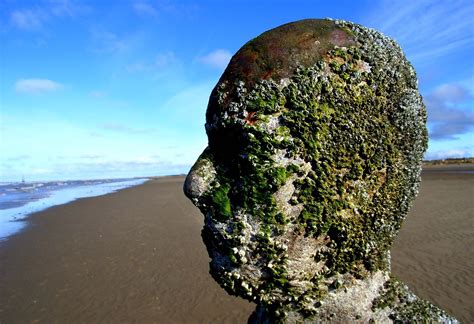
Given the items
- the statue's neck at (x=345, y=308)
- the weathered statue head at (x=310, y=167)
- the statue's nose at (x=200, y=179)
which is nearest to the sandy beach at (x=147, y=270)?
the statue's neck at (x=345, y=308)

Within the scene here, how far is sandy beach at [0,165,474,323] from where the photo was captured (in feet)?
26.7

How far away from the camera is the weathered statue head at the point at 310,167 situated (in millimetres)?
2371

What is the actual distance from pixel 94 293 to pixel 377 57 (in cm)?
893

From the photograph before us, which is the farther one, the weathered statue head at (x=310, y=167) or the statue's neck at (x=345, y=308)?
the statue's neck at (x=345, y=308)

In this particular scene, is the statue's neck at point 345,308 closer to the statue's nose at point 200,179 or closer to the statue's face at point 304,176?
the statue's face at point 304,176

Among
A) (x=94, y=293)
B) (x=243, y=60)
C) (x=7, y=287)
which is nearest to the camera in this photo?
(x=243, y=60)

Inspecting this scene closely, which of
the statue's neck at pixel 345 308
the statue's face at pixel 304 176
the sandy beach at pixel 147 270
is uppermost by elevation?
the statue's face at pixel 304 176

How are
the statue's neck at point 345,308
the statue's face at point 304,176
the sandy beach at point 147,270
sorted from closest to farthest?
the statue's face at point 304,176 < the statue's neck at point 345,308 < the sandy beach at point 147,270

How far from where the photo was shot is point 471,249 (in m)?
11.5

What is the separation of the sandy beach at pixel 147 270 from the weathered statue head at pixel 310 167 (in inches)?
226

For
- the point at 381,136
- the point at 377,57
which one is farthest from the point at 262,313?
the point at 377,57

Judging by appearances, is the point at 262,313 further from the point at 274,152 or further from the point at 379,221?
the point at 274,152

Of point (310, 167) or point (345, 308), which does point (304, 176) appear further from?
point (345, 308)

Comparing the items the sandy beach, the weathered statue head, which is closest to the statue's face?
the weathered statue head
